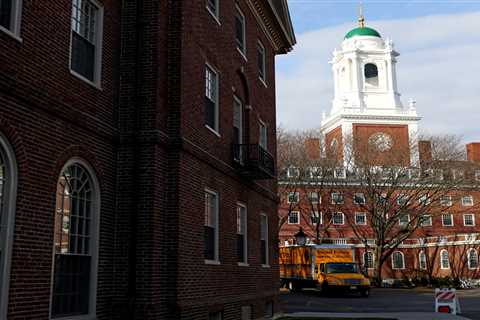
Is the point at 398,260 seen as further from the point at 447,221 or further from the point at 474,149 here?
the point at 474,149

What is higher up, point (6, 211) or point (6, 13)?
point (6, 13)

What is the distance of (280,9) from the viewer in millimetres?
24141

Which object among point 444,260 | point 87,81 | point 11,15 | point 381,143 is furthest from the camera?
point 444,260

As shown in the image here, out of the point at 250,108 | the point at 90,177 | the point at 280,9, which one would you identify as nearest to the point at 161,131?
the point at 90,177

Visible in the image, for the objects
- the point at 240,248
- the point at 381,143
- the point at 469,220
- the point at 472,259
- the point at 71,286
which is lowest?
the point at 71,286

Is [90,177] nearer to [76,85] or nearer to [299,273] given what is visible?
[76,85]

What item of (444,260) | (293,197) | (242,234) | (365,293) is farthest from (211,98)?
(444,260)

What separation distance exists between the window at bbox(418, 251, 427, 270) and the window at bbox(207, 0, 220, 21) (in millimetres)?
47818

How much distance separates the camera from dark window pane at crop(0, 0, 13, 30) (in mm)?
9461

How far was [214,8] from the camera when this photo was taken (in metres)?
17.2

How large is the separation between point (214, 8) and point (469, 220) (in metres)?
54.7

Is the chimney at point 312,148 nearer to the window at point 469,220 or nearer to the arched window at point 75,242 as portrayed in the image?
the window at point 469,220

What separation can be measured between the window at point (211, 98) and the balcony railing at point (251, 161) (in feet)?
5.24

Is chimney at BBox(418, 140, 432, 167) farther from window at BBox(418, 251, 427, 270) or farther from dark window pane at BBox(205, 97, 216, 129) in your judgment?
dark window pane at BBox(205, 97, 216, 129)
